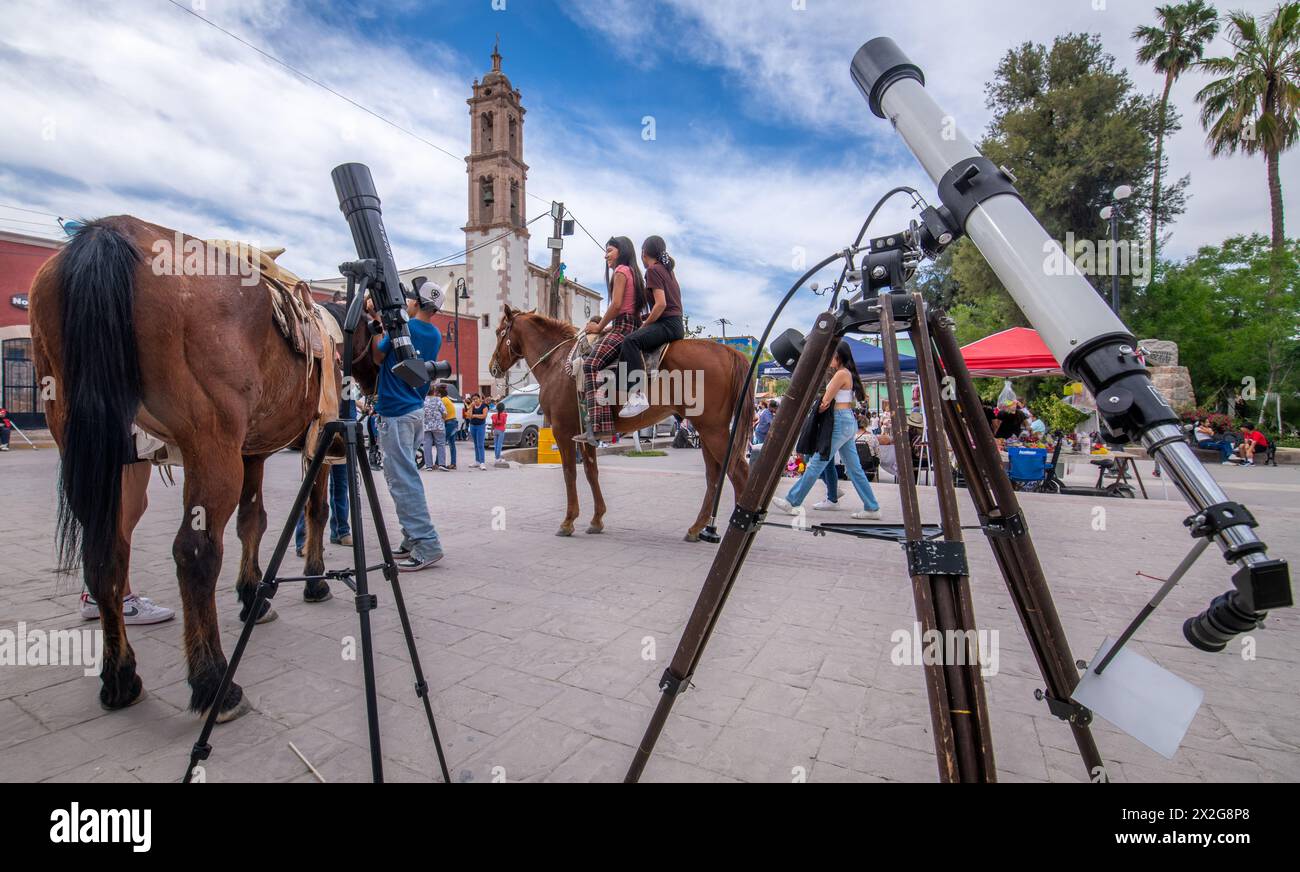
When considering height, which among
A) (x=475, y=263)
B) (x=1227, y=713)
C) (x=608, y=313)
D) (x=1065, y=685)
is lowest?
(x=1227, y=713)

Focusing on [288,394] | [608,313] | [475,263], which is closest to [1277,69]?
[608,313]

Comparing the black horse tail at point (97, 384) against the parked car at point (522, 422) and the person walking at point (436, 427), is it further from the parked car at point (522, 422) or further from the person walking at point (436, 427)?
the parked car at point (522, 422)

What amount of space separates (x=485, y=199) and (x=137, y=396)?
40990 mm

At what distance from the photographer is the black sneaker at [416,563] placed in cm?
448

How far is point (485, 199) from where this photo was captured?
3894cm

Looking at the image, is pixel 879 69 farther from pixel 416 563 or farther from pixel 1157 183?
pixel 1157 183

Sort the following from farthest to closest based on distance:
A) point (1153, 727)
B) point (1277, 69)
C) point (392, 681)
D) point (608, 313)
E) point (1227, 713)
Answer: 1. point (1277, 69)
2. point (608, 313)
3. point (392, 681)
4. point (1227, 713)
5. point (1153, 727)

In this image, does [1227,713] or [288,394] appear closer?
[1227,713]

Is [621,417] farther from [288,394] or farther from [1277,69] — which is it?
[1277,69]

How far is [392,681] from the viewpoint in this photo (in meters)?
2.63

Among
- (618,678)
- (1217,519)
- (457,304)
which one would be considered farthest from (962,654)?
(457,304)

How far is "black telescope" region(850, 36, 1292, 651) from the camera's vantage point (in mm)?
1009
